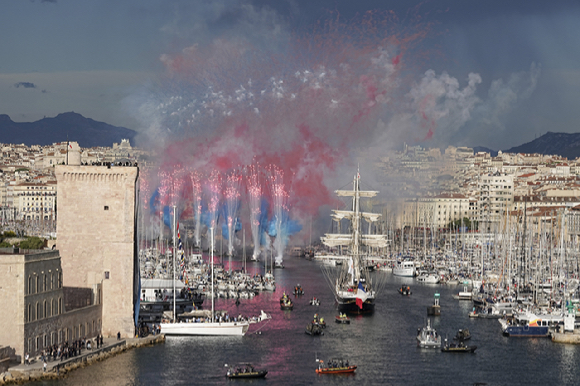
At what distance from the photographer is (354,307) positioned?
228 ft

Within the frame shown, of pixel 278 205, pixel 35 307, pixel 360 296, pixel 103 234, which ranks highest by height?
pixel 278 205

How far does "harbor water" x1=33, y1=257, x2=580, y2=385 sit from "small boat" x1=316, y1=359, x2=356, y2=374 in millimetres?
406

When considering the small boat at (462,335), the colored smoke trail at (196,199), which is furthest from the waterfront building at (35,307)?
the colored smoke trail at (196,199)

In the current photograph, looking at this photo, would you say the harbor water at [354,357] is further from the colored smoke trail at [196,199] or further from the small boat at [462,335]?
the colored smoke trail at [196,199]

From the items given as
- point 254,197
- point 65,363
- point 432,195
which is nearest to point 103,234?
point 65,363

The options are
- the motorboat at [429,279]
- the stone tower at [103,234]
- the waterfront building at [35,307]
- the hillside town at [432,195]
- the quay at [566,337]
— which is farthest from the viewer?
the hillside town at [432,195]

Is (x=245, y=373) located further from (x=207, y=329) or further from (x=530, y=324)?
(x=530, y=324)

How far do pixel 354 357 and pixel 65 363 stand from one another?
48.2 ft

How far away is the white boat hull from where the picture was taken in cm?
5400

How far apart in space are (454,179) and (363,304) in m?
115

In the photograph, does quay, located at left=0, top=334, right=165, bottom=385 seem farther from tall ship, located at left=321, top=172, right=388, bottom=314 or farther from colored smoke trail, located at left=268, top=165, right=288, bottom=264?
colored smoke trail, located at left=268, top=165, right=288, bottom=264

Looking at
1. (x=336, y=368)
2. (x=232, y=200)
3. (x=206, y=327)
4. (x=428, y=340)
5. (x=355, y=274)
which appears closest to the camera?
(x=336, y=368)

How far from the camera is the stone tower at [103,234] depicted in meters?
49.2

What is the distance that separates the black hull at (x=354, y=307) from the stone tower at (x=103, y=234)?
2236 centimetres
